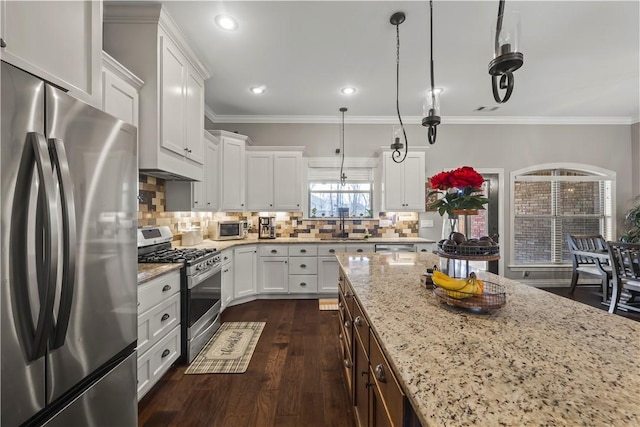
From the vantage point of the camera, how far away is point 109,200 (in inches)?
46.2

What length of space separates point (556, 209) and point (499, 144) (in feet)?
4.99

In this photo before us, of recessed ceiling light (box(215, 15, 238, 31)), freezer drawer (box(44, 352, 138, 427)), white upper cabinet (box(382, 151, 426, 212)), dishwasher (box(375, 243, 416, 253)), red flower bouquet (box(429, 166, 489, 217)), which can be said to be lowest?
freezer drawer (box(44, 352, 138, 427))

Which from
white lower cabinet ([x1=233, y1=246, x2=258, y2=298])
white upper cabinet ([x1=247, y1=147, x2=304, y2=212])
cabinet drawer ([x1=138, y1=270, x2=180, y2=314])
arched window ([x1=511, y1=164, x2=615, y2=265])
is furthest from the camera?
arched window ([x1=511, y1=164, x2=615, y2=265])

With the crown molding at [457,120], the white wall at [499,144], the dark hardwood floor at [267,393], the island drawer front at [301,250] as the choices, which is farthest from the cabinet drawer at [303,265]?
the crown molding at [457,120]

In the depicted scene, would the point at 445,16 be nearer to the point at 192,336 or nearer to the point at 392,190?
the point at 392,190

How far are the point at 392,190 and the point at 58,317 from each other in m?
3.94

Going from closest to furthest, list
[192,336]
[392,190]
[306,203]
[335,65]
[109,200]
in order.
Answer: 1. [109,200]
2. [192,336]
3. [335,65]
4. [392,190]
5. [306,203]

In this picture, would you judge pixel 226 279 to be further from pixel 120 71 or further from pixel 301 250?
pixel 120 71

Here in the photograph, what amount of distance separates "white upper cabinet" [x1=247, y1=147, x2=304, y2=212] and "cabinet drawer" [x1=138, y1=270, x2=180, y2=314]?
2158mm

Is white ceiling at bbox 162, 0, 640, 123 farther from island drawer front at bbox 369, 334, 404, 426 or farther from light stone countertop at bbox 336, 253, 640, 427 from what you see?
island drawer front at bbox 369, 334, 404, 426

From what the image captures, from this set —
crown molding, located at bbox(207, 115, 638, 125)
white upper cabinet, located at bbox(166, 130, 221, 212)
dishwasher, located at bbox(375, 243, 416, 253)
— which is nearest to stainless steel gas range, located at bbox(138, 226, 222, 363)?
white upper cabinet, located at bbox(166, 130, 221, 212)

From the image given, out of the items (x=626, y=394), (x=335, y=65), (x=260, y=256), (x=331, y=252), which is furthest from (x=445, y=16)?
(x=260, y=256)

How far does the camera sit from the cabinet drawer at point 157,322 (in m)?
1.70

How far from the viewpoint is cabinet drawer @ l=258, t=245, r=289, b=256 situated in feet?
12.9
